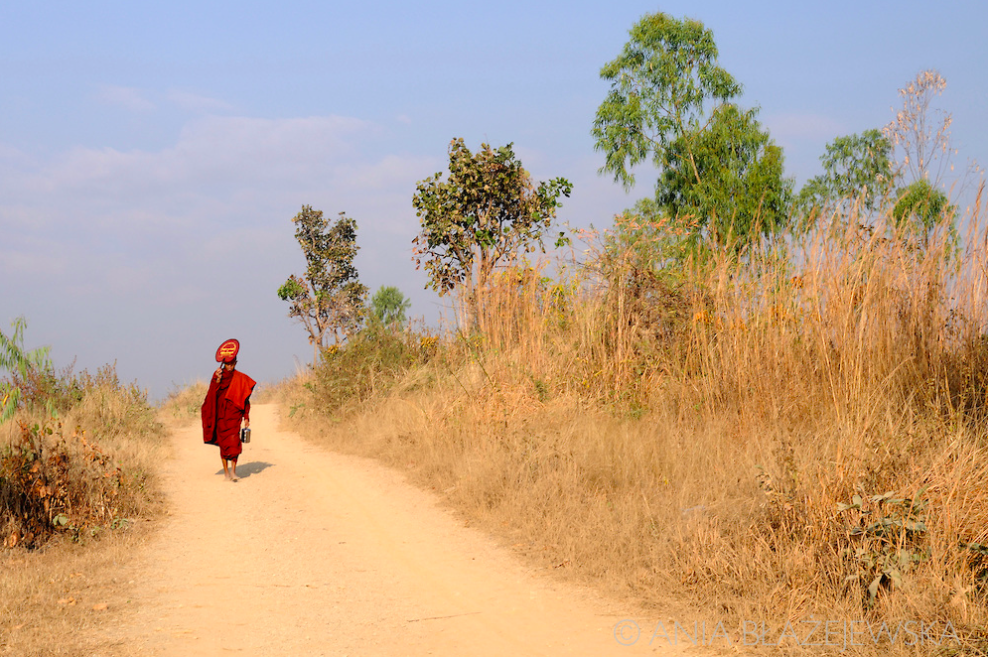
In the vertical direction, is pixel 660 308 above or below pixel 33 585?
above

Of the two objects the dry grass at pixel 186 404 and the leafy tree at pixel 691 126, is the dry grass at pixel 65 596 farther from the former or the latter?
the leafy tree at pixel 691 126

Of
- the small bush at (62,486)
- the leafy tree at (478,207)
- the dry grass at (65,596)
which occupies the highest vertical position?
the leafy tree at (478,207)

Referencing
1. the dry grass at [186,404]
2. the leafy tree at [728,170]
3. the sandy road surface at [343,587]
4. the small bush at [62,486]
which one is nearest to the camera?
the sandy road surface at [343,587]

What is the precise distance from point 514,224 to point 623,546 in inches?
482

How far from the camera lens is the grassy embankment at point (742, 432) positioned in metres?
4.32

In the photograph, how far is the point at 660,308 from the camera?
9266mm

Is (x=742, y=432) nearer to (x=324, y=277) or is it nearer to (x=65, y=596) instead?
(x=65, y=596)

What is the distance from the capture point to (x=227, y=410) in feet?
31.6

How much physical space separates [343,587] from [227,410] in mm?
4824

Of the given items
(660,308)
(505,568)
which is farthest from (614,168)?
(505,568)

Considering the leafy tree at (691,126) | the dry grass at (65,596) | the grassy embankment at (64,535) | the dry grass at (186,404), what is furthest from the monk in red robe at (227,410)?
the leafy tree at (691,126)

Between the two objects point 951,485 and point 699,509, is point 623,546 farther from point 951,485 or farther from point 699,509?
point 951,485

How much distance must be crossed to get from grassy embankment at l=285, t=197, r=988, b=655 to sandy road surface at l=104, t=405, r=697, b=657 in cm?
48

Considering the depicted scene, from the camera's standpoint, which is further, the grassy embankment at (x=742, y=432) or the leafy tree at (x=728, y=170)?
the leafy tree at (x=728, y=170)
